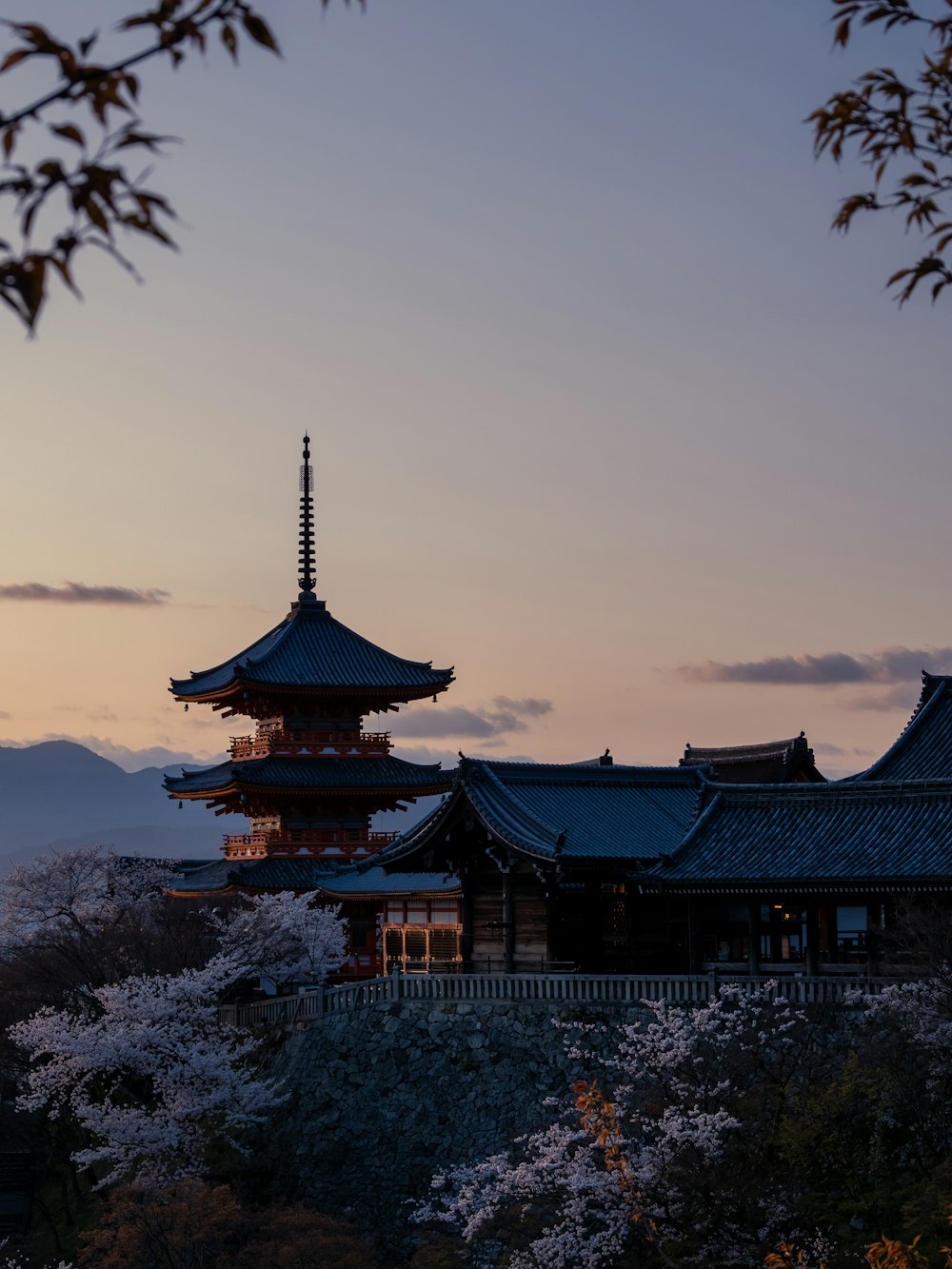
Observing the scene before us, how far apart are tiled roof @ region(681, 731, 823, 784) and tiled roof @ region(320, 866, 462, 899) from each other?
920cm

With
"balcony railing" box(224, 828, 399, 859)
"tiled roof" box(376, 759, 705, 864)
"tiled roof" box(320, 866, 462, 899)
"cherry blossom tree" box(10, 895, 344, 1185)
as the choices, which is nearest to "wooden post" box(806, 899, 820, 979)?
"tiled roof" box(376, 759, 705, 864)

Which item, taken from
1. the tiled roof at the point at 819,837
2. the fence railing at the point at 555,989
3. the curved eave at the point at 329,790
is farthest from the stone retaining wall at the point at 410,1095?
the curved eave at the point at 329,790

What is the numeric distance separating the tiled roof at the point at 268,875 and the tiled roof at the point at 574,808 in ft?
47.0

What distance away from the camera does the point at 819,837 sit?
4012cm

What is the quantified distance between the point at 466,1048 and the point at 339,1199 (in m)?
4.42

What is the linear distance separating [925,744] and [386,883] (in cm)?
1770

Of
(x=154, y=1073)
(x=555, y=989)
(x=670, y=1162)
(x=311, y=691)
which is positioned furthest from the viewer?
(x=311, y=691)

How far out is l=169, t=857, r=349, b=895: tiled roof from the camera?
59.5 metres

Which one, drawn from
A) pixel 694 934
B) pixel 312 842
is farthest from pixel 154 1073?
pixel 312 842

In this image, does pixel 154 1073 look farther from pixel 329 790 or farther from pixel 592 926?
pixel 329 790

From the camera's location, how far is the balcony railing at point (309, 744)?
63375 mm

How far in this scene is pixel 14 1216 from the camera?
48719 millimetres

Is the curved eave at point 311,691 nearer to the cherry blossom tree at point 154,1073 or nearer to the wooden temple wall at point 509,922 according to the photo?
the cherry blossom tree at point 154,1073

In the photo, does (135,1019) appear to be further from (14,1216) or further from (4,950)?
(4,950)
